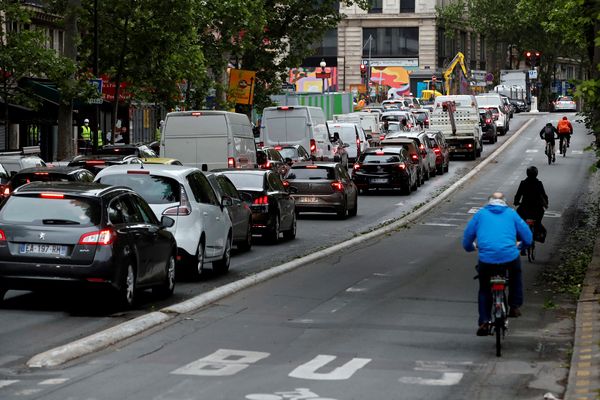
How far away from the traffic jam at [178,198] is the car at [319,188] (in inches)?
1.0

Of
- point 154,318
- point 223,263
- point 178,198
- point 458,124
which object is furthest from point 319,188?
point 458,124

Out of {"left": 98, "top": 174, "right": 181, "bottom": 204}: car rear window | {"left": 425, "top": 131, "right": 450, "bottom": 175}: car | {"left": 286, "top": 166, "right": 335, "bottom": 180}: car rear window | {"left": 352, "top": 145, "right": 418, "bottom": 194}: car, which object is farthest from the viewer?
{"left": 425, "top": 131, "right": 450, "bottom": 175}: car

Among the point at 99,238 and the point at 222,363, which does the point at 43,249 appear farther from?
the point at 222,363

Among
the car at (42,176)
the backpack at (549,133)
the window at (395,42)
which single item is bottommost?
the car at (42,176)

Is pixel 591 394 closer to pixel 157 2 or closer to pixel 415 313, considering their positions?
pixel 415 313

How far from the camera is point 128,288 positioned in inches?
664

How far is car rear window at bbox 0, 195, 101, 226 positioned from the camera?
1650 centimetres

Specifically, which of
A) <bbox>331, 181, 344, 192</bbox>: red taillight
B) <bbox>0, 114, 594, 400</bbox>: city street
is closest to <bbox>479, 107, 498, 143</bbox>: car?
<bbox>331, 181, 344, 192</bbox>: red taillight

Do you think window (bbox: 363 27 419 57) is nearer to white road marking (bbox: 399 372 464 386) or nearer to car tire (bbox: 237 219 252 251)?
car tire (bbox: 237 219 252 251)

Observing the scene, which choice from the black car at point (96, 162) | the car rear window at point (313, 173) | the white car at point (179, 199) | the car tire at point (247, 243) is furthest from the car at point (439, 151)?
the white car at point (179, 199)

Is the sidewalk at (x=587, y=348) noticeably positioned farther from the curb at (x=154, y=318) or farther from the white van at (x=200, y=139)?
the white van at (x=200, y=139)

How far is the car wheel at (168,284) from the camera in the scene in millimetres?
18516

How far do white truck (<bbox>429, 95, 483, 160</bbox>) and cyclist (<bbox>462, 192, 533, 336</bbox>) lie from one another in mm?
52574

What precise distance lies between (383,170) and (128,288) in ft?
98.1
